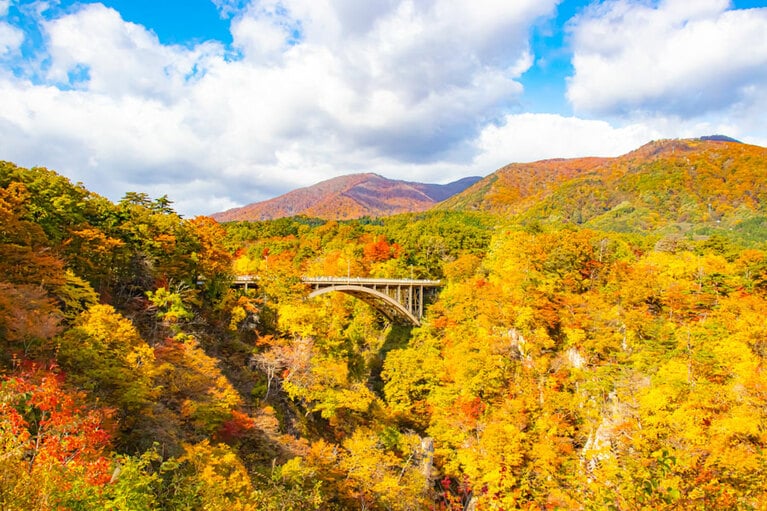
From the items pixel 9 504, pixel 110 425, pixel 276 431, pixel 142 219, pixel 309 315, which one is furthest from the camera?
pixel 309 315

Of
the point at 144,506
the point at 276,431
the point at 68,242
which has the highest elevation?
the point at 68,242

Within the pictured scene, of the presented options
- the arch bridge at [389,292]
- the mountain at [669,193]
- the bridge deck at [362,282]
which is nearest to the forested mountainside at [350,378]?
the bridge deck at [362,282]

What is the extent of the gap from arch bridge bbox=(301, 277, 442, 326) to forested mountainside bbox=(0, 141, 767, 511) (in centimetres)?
199

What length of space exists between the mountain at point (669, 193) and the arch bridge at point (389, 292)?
30.1 meters

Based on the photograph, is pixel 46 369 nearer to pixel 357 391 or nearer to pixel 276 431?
pixel 276 431

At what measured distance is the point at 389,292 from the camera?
41.1m

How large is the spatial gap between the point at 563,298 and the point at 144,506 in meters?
28.9

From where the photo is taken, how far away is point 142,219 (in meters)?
22.6

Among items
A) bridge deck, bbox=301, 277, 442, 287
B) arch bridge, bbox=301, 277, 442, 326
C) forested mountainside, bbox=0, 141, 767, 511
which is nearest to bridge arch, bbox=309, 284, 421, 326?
arch bridge, bbox=301, 277, 442, 326

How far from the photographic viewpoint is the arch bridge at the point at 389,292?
111 feet

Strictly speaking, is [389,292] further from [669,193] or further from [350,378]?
[669,193]

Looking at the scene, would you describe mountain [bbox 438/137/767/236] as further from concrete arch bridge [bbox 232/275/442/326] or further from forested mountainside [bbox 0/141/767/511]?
forested mountainside [bbox 0/141/767/511]

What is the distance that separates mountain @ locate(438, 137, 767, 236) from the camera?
68812 millimetres

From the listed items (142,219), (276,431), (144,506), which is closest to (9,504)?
(144,506)
